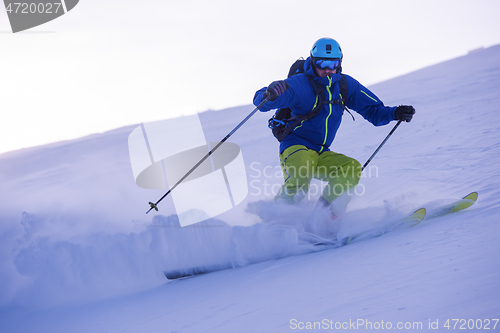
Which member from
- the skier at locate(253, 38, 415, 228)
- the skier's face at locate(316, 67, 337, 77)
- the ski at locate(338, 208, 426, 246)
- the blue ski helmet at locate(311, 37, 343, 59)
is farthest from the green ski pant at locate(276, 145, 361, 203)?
the blue ski helmet at locate(311, 37, 343, 59)

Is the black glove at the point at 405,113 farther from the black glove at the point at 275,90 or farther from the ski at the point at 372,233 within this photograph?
the black glove at the point at 275,90

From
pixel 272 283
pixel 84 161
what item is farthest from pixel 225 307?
pixel 84 161

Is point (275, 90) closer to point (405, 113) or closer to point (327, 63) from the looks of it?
point (327, 63)

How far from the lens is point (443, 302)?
5.16 ft

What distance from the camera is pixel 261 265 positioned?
2.87 metres

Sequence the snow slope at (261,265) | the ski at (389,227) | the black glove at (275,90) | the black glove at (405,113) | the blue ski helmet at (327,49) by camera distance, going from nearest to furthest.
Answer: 1. the snow slope at (261,265)
2. the ski at (389,227)
3. the black glove at (275,90)
4. the blue ski helmet at (327,49)
5. the black glove at (405,113)

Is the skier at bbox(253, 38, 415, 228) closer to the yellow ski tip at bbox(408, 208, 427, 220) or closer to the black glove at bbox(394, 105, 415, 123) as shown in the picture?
the black glove at bbox(394, 105, 415, 123)

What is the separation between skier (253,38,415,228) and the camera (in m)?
3.23

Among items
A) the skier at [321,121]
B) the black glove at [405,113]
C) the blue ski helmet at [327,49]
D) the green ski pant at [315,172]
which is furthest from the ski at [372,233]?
the blue ski helmet at [327,49]

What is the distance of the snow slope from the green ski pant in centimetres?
20

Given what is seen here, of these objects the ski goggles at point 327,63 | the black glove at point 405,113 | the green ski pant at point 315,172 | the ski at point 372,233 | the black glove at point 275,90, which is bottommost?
the ski at point 372,233

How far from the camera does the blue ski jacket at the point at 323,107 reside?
328cm

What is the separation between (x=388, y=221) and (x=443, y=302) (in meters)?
1.49

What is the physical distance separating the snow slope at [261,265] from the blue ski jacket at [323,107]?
0.68m
